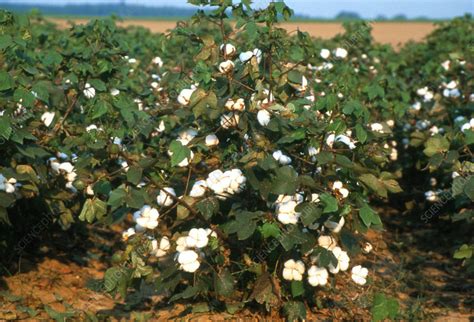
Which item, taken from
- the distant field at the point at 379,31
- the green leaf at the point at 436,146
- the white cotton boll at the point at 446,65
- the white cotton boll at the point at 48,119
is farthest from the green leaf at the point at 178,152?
the distant field at the point at 379,31

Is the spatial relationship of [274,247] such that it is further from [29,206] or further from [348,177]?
[29,206]

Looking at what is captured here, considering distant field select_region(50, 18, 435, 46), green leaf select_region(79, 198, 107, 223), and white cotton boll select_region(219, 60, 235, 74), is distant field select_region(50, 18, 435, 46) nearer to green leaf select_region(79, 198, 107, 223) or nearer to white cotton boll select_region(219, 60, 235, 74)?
white cotton boll select_region(219, 60, 235, 74)

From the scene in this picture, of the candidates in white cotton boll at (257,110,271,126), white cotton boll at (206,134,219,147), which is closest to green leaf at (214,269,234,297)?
white cotton boll at (206,134,219,147)

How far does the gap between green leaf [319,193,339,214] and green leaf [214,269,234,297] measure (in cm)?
61

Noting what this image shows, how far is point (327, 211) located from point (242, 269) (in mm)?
704

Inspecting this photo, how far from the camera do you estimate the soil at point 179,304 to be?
400 centimetres

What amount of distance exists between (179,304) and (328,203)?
51.0 inches

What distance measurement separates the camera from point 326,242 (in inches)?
133

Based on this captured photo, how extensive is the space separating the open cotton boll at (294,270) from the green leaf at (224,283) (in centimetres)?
25

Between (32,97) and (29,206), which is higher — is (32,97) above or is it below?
above

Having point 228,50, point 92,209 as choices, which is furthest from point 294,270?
point 228,50

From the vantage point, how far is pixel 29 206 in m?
4.48

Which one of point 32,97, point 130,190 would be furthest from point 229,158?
point 32,97

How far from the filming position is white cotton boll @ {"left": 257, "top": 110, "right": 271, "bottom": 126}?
3.36m
